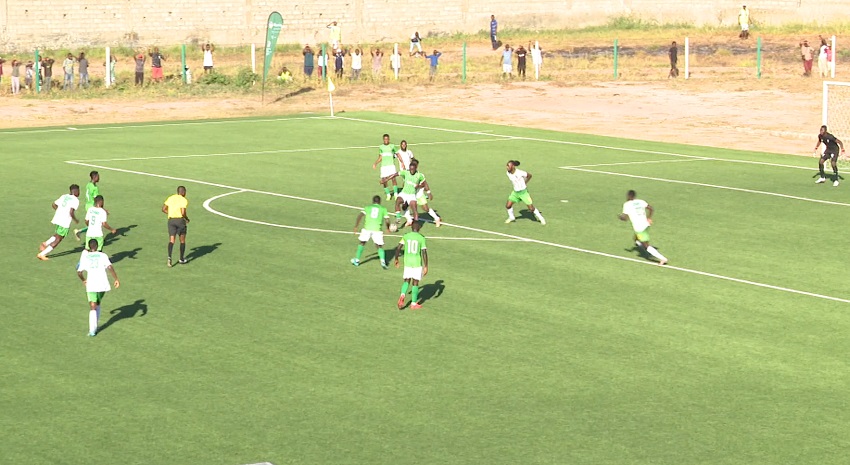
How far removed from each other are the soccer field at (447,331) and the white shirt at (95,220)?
1.37 meters

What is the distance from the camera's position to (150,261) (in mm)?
32781

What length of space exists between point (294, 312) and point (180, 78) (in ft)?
178

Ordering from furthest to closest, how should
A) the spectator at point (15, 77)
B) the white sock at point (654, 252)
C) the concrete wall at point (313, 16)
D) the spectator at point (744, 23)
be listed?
the spectator at point (744, 23) < the concrete wall at point (313, 16) < the spectator at point (15, 77) < the white sock at point (654, 252)

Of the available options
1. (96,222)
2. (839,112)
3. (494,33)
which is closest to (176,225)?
(96,222)

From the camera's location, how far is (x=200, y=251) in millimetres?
33844

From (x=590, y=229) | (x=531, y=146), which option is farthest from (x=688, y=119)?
(x=590, y=229)

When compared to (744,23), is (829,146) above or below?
below

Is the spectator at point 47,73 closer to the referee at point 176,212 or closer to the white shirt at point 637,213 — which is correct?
the referee at point 176,212

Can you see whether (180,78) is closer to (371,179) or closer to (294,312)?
(371,179)

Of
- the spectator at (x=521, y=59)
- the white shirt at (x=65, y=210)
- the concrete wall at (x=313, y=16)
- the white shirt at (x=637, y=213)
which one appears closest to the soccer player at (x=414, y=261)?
the white shirt at (x=637, y=213)

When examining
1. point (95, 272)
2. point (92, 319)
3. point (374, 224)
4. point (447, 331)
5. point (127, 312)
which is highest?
point (374, 224)

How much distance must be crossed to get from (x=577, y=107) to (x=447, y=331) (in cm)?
4419

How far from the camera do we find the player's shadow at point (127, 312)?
89.4 feet

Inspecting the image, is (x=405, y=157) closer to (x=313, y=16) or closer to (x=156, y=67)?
(x=156, y=67)
